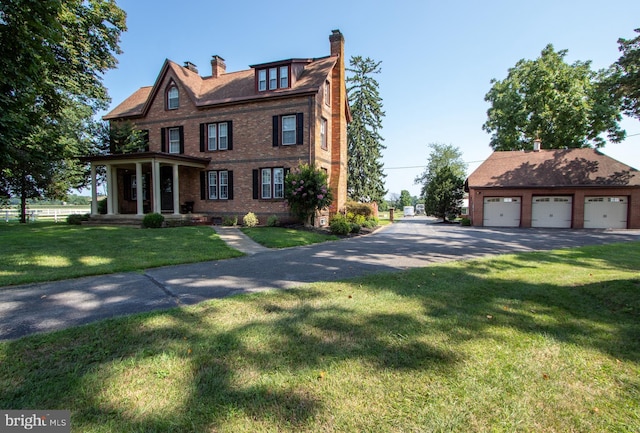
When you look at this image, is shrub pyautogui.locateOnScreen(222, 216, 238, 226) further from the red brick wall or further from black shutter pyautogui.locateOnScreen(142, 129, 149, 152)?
the red brick wall

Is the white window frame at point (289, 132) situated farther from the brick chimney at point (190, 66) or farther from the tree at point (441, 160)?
the tree at point (441, 160)

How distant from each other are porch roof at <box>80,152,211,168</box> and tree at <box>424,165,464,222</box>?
20691 mm

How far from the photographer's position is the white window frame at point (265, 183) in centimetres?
1914

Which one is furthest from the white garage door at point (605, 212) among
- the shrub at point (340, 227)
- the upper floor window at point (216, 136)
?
the upper floor window at point (216, 136)

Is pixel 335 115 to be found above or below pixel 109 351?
above

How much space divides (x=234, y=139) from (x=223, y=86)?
4.57 metres

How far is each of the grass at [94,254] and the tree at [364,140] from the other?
69.3 ft

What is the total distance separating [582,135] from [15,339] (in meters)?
37.5

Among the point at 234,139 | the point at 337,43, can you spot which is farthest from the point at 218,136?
the point at 337,43

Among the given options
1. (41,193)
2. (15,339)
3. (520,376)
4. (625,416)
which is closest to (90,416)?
(15,339)

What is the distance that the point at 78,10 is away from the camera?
1594cm

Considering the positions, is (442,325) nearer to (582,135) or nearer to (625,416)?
(625,416)

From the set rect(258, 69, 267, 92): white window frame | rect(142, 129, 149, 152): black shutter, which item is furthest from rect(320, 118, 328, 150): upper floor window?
rect(142, 129, 149, 152): black shutter

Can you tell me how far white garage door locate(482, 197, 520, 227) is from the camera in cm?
2417
